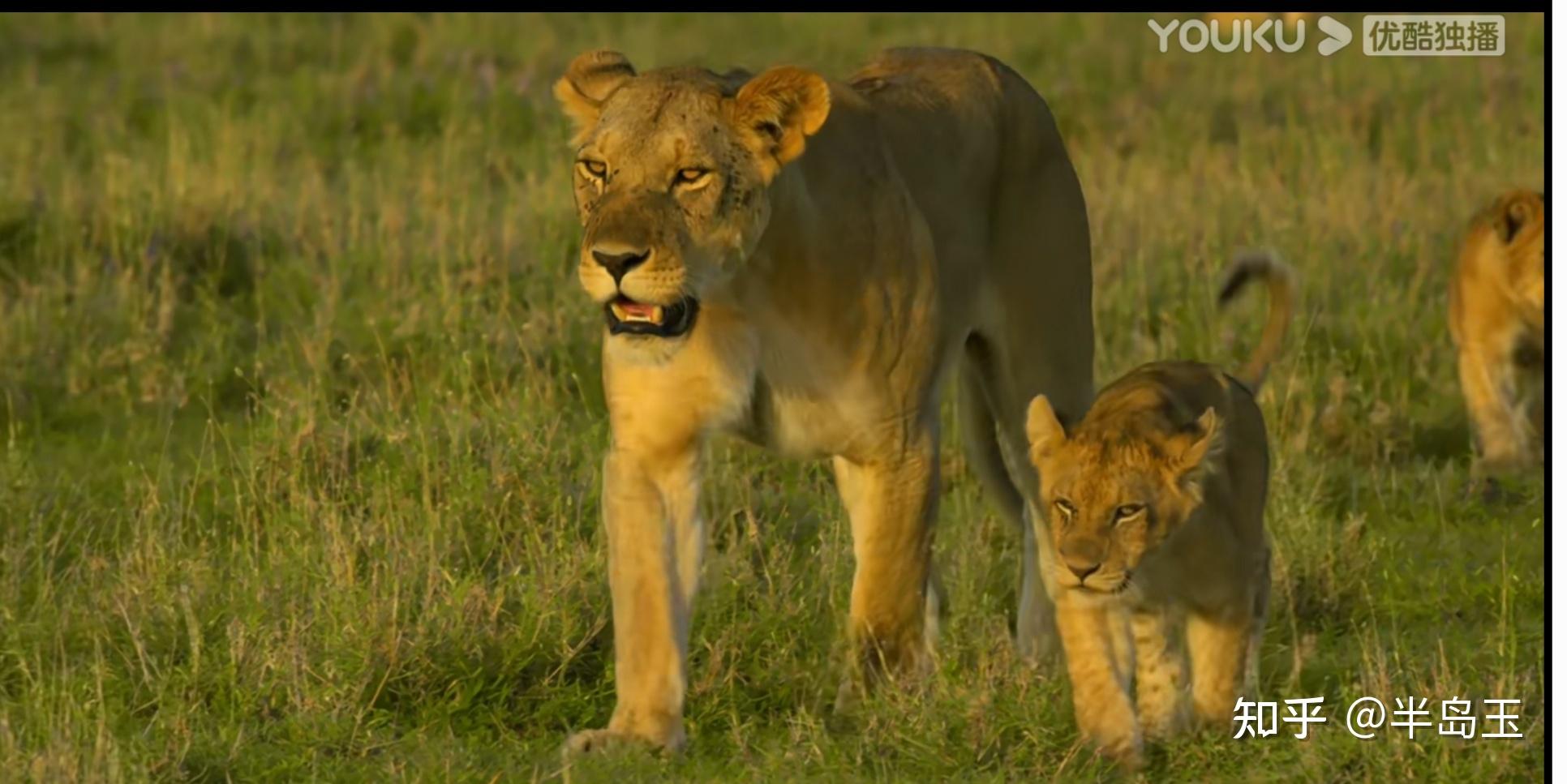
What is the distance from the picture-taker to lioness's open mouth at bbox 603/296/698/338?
16.1ft

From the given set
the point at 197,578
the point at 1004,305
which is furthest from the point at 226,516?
the point at 1004,305

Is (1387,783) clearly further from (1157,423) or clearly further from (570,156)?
(570,156)

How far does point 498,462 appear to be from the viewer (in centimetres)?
670

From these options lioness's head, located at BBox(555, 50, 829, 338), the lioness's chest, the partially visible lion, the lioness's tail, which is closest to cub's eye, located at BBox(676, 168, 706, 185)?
lioness's head, located at BBox(555, 50, 829, 338)

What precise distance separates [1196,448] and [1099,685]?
0.48m

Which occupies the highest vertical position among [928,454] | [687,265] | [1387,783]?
[687,265]

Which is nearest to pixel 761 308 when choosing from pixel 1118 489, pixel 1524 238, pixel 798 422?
pixel 798 422

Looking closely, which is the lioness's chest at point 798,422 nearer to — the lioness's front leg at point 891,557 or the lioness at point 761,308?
the lioness at point 761,308

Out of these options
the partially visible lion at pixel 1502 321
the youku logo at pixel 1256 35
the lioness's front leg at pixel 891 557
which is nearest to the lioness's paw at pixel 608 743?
the lioness's front leg at pixel 891 557

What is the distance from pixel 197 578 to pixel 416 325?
96.4 inches

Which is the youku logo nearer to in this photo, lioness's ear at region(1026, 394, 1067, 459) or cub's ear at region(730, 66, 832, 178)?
lioness's ear at region(1026, 394, 1067, 459)

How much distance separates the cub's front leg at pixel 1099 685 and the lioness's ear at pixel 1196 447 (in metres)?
0.30

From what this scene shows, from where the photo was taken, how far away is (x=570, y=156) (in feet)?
36.6

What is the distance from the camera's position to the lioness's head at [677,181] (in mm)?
4805
